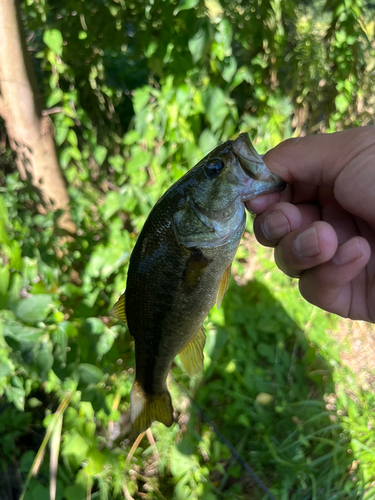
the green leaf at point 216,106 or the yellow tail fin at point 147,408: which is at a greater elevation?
the green leaf at point 216,106

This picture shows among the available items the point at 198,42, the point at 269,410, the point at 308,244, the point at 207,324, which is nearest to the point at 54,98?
the point at 198,42

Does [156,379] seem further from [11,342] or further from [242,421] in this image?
[242,421]

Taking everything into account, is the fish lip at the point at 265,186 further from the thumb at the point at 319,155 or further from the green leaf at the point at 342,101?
the green leaf at the point at 342,101

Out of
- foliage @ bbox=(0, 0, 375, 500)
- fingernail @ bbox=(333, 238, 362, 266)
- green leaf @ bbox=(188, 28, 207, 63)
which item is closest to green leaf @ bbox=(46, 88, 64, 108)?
foliage @ bbox=(0, 0, 375, 500)

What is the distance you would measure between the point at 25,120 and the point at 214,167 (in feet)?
5.29

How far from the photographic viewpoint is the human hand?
107 cm

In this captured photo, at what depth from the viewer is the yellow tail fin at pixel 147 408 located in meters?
1.44

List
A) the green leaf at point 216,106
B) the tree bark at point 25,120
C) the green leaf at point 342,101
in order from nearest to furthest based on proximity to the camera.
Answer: the tree bark at point 25,120, the green leaf at point 216,106, the green leaf at point 342,101

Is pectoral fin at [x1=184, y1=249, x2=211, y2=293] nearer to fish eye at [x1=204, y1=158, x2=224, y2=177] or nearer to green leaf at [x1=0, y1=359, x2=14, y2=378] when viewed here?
fish eye at [x1=204, y1=158, x2=224, y2=177]

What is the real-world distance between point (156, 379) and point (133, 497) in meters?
1.19

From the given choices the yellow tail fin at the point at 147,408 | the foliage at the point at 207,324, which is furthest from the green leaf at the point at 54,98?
the yellow tail fin at the point at 147,408

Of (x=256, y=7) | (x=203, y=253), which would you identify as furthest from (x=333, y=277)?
(x=256, y=7)

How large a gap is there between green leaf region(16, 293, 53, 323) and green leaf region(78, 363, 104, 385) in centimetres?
32

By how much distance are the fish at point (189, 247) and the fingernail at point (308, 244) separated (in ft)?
0.60
